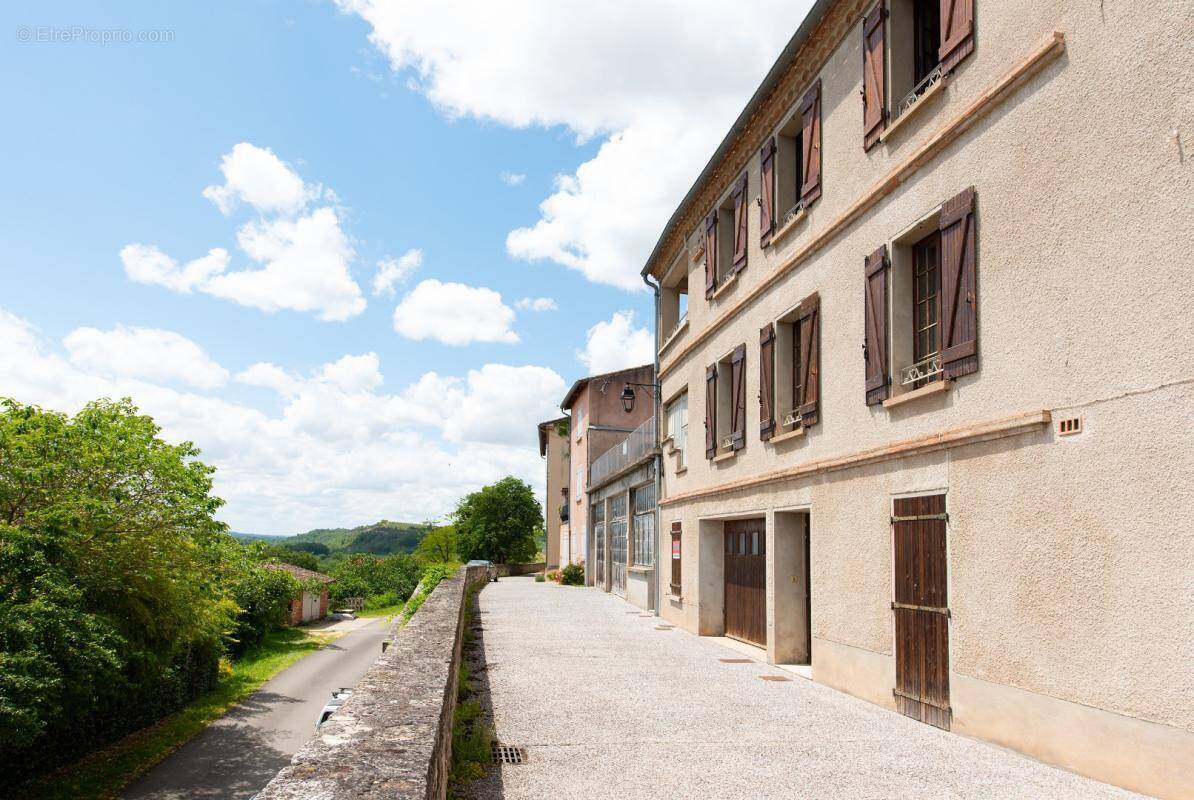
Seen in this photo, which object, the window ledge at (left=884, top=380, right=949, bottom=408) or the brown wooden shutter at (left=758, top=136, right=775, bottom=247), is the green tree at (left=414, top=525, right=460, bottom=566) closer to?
the brown wooden shutter at (left=758, top=136, right=775, bottom=247)

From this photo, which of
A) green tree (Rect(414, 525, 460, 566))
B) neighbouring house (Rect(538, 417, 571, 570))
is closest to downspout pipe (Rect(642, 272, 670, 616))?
neighbouring house (Rect(538, 417, 571, 570))

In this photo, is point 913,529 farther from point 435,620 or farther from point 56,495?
point 56,495

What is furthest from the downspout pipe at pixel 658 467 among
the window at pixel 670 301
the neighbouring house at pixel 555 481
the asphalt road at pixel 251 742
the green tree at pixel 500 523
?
the green tree at pixel 500 523

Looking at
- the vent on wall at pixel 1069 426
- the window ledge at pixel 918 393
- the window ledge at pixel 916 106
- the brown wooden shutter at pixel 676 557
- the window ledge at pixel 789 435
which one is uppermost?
the window ledge at pixel 916 106

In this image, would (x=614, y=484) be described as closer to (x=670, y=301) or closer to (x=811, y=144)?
(x=670, y=301)

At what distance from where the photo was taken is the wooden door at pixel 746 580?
504 inches

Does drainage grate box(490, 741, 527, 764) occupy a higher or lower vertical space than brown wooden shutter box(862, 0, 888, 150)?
lower

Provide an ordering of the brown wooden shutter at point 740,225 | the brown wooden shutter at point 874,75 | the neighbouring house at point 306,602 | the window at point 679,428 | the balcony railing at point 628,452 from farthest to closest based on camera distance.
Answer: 1. the neighbouring house at point 306,602
2. the balcony railing at point 628,452
3. the window at point 679,428
4. the brown wooden shutter at point 740,225
5. the brown wooden shutter at point 874,75

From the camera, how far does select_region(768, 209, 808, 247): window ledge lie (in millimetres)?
10922

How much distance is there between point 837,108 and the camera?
32.9 ft

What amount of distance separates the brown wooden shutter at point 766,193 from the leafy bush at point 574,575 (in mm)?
22861

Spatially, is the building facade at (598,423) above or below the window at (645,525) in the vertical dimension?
above

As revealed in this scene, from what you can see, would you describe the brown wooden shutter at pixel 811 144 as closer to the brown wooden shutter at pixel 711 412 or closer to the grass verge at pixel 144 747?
the brown wooden shutter at pixel 711 412

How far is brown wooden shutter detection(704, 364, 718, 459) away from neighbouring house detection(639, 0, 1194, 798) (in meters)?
2.28
